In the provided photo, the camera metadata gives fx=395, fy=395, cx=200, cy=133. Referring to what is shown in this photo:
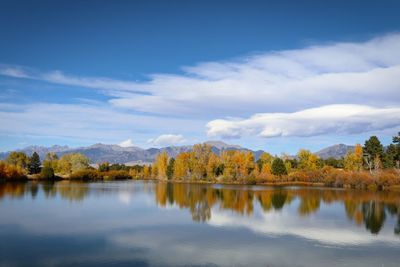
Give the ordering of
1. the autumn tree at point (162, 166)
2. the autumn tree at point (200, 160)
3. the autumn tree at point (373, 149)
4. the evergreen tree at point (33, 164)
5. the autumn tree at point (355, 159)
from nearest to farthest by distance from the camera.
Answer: the autumn tree at point (373, 149) → the autumn tree at point (355, 159) → the autumn tree at point (200, 160) → the autumn tree at point (162, 166) → the evergreen tree at point (33, 164)

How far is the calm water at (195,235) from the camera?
18672 millimetres

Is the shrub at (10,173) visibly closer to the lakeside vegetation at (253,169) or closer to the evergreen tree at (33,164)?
the lakeside vegetation at (253,169)

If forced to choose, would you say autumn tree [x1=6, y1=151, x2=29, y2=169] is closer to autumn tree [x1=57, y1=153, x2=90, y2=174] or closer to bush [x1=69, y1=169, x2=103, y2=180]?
autumn tree [x1=57, y1=153, x2=90, y2=174]

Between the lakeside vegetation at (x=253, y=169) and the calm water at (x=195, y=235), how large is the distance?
134ft

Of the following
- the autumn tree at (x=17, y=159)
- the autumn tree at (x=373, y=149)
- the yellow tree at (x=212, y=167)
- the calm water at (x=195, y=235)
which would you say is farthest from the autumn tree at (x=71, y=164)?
the calm water at (x=195, y=235)

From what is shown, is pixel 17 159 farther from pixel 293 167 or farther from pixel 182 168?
pixel 293 167

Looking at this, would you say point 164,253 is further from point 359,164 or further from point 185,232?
point 359,164

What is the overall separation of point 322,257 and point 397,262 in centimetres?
356

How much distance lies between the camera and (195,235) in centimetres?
2488

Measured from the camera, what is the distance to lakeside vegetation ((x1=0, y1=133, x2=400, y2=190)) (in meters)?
80.2

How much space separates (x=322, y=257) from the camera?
19562mm

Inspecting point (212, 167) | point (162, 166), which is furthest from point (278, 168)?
point (162, 166)

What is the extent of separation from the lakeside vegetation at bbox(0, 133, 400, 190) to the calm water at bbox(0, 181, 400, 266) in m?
40.8

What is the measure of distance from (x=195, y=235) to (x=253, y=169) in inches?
Answer: 3198
